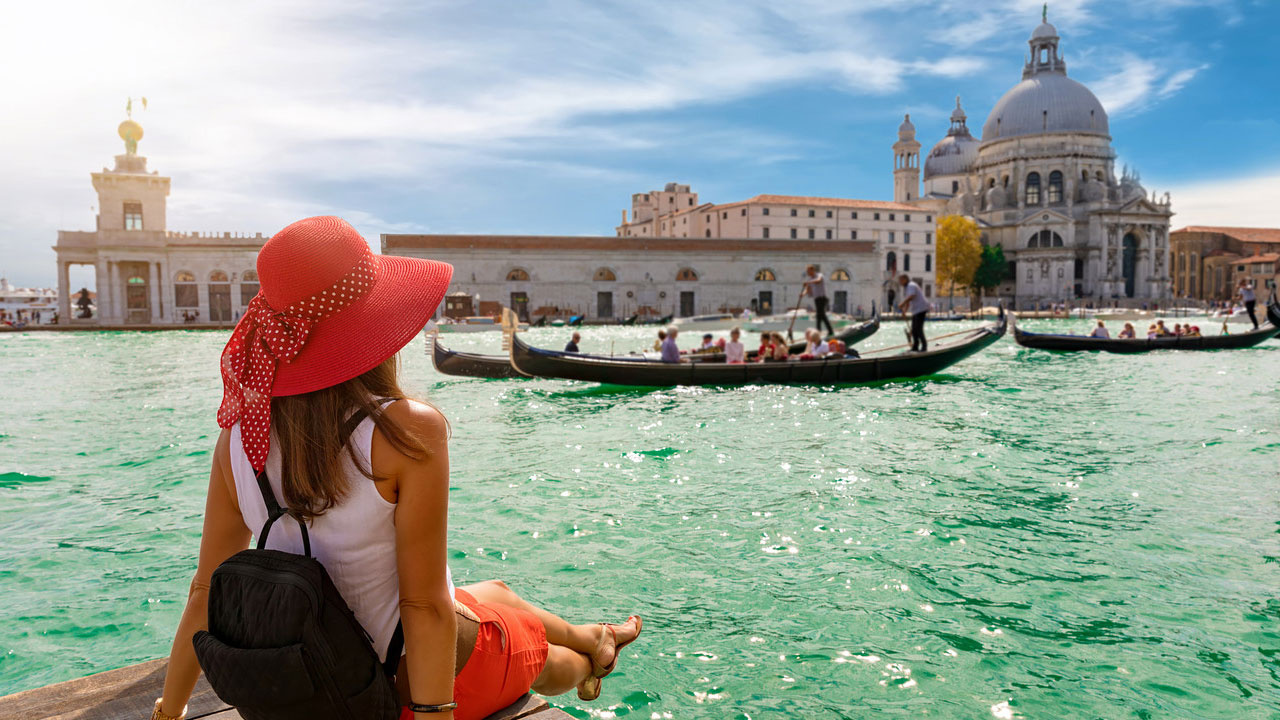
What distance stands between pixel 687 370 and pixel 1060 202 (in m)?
63.5

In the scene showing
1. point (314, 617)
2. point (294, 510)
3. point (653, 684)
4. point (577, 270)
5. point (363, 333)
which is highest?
point (577, 270)

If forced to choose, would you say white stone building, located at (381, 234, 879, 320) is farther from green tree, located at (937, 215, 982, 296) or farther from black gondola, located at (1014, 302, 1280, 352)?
black gondola, located at (1014, 302, 1280, 352)

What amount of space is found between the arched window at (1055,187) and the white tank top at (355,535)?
7441cm

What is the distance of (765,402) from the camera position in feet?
41.9

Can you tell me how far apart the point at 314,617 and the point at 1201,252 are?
306ft

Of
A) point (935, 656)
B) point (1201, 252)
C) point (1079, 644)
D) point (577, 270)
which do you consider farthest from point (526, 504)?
point (1201, 252)

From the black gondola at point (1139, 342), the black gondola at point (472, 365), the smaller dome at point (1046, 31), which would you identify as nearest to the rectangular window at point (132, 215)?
the black gondola at point (472, 365)

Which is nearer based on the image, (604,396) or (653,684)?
(653,684)

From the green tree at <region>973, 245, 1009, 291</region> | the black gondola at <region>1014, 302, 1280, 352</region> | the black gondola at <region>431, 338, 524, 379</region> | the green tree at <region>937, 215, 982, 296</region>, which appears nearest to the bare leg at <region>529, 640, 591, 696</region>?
the black gondola at <region>431, 338, 524, 379</region>

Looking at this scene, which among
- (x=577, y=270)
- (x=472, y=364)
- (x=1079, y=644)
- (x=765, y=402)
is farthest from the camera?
(x=577, y=270)

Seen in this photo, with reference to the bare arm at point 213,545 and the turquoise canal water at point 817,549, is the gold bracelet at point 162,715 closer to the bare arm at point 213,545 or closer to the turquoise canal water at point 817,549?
the bare arm at point 213,545

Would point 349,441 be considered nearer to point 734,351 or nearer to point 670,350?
point 670,350

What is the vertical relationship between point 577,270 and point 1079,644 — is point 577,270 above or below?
above

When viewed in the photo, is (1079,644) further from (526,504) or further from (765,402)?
(765,402)
